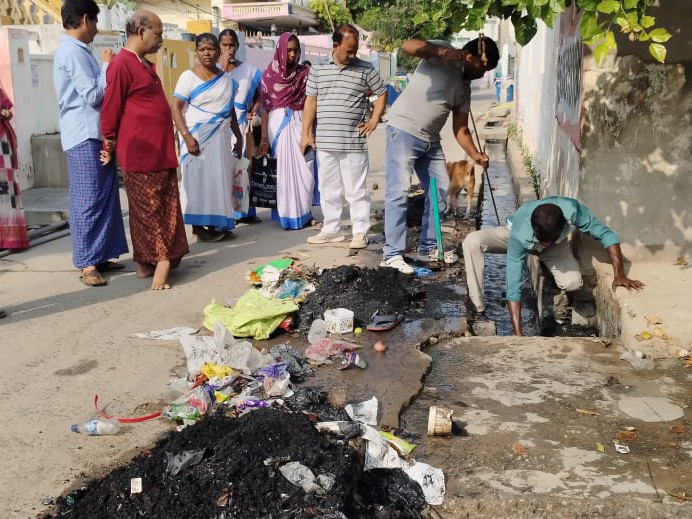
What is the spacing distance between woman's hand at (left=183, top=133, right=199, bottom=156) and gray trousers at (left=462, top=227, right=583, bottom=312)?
2.70 meters

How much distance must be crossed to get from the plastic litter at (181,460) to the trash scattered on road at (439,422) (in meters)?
1.04

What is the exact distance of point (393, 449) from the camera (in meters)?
3.31

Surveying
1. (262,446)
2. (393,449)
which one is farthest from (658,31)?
(262,446)

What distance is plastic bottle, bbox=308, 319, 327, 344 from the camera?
478 cm

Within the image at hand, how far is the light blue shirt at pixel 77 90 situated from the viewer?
227 inches

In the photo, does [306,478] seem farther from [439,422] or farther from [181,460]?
[439,422]

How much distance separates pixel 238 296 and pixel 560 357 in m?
2.50

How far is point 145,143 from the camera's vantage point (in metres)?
5.71

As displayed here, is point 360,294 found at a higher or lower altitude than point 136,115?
lower

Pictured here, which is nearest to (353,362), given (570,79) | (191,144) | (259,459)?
(259,459)

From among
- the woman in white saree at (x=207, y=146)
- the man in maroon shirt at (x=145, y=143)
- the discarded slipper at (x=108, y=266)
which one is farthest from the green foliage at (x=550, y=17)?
the discarded slipper at (x=108, y=266)

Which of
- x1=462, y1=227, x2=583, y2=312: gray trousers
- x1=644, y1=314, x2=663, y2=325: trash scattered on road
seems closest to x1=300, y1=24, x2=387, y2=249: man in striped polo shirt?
x1=462, y1=227, x2=583, y2=312: gray trousers

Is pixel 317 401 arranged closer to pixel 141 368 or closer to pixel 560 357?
pixel 141 368

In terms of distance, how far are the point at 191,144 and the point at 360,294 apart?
2.49m
